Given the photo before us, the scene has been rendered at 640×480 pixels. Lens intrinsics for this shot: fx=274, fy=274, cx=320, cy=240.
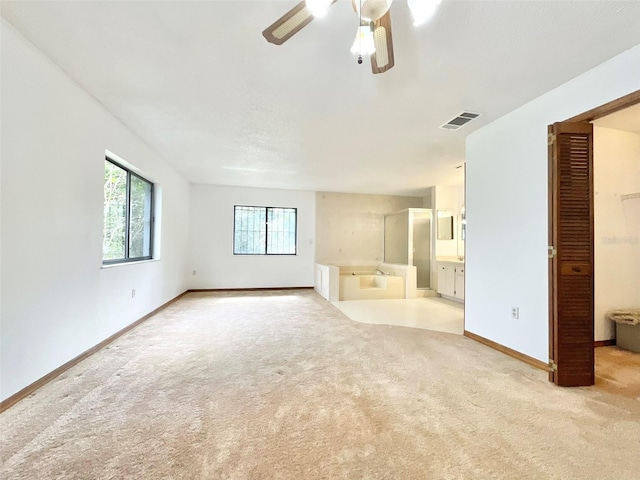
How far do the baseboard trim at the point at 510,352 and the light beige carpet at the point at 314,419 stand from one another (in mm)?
82

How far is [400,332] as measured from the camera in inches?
134

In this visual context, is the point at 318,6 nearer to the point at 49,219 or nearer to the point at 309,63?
the point at 309,63

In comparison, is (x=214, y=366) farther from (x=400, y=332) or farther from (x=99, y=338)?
(x=400, y=332)

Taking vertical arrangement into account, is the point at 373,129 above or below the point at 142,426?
above

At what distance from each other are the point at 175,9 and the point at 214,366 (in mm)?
2598

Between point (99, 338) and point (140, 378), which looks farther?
point (99, 338)

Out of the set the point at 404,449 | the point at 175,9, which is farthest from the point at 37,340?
the point at 404,449

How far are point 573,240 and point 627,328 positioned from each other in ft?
5.46

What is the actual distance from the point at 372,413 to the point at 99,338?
9.14 ft

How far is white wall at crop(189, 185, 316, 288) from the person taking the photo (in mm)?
6328

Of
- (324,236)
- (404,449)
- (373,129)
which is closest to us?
(404,449)

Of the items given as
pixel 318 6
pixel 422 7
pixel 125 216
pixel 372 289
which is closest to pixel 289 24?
pixel 318 6

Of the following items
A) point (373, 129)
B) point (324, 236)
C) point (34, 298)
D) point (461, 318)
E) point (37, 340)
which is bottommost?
point (461, 318)

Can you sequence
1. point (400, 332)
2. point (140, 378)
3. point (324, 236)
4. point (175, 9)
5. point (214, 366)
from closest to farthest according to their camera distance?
point (175, 9) < point (140, 378) < point (214, 366) < point (400, 332) < point (324, 236)
